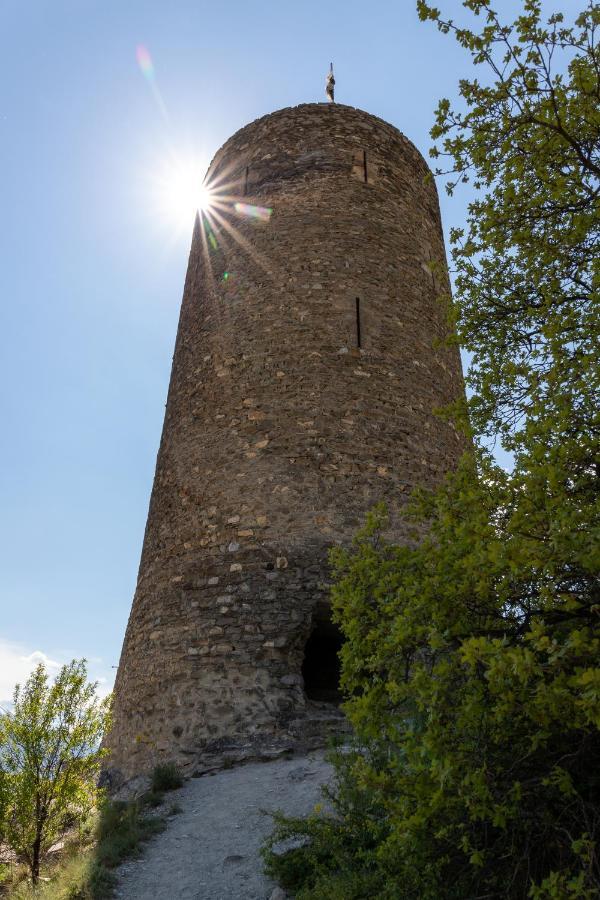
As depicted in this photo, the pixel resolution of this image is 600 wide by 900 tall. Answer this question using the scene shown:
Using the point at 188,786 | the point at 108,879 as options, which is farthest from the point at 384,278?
the point at 108,879

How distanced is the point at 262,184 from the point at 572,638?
9.39m

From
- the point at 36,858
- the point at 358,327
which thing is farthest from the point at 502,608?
the point at 358,327

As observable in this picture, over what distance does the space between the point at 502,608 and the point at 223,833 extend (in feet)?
10.2

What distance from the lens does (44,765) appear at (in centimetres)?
539

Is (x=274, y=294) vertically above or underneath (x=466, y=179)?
above

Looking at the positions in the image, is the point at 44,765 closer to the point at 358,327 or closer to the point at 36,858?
the point at 36,858

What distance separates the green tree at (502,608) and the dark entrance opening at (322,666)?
125 inches

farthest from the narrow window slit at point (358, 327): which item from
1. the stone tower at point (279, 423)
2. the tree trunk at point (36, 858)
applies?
the tree trunk at point (36, 858)

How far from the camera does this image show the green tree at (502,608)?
2.67 metres

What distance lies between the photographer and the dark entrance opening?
7914 mm

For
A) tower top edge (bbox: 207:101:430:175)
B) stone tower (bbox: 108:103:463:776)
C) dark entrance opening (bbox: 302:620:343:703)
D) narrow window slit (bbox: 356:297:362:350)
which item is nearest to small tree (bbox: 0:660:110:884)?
stone tower (bbox: 108:103:463:776)

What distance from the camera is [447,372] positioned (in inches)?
380

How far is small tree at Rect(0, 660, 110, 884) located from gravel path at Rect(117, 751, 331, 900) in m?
0.80

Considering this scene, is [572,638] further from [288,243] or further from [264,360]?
[288,243]
